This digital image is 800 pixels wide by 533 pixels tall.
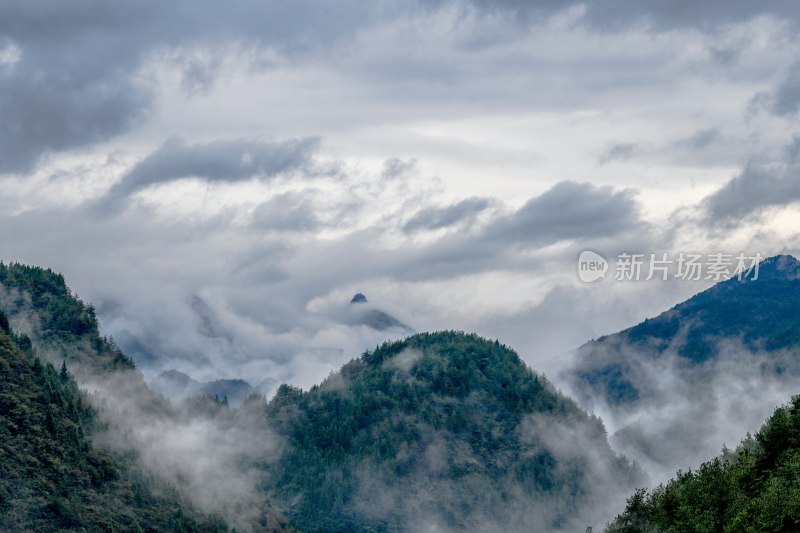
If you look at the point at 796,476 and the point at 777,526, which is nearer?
the point at 777,526

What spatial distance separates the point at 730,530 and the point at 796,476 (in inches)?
Answer: 652

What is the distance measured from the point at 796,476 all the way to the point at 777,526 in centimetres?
2126

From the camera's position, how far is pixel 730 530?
19188cm

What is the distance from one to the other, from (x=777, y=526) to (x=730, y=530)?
12165 mm

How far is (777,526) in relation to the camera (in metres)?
181

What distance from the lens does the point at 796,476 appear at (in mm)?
199625
